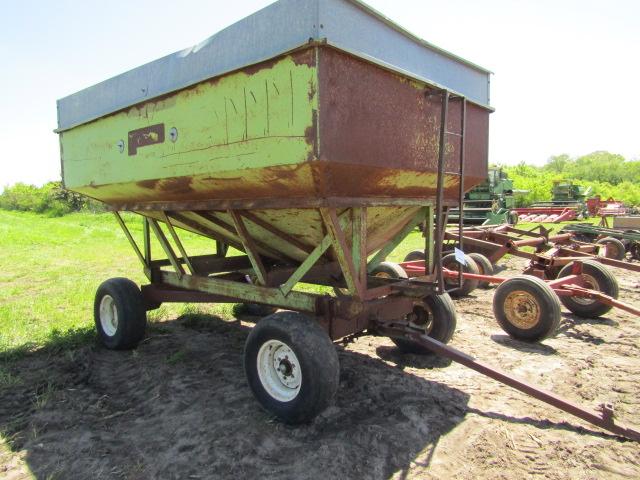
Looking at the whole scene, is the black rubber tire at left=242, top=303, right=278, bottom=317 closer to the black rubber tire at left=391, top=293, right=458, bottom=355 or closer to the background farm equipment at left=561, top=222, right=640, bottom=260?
the black rubber tire at left=391, top=293, right=458, bottom=355

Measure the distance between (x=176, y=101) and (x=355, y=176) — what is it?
162cm

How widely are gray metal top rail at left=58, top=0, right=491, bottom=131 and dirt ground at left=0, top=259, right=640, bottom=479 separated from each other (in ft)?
7.85

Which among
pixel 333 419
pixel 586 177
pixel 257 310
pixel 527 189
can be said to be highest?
pixel 586 177

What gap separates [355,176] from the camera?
2.99m

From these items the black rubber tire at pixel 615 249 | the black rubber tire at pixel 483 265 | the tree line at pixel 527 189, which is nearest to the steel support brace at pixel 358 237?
the black rubber tire at pixel 483 265

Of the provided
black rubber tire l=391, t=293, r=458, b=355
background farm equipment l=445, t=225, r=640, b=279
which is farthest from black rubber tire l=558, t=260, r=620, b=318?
black rubber tire l=391, t=293, r=458, b=355

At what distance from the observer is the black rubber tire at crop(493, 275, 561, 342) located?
14.9ft

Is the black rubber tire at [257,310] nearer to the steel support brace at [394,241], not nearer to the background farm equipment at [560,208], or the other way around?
the steel support brace at [394,241]

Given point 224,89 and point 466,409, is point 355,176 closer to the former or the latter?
point 224,89

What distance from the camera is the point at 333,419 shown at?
315 centimetres

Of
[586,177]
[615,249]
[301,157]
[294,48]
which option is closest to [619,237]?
[615,249]

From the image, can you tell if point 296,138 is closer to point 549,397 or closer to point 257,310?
point 549,397

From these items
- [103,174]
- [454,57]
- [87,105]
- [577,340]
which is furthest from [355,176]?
[577,340]

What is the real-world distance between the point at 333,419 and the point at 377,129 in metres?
2.02
